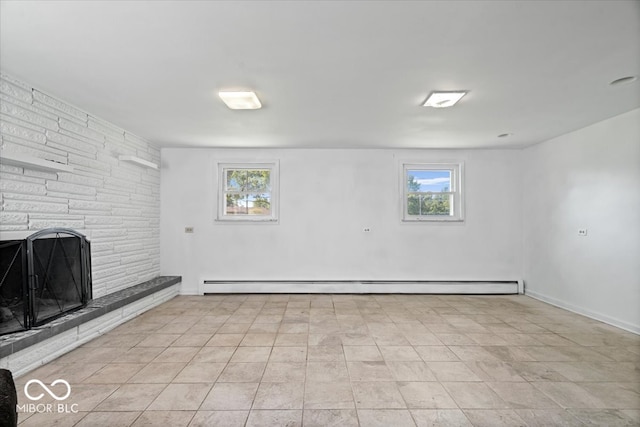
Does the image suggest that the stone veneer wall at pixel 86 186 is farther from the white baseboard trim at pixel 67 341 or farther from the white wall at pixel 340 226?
the white wall at pixel 340 226

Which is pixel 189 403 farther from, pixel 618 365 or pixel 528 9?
pixel 618 365

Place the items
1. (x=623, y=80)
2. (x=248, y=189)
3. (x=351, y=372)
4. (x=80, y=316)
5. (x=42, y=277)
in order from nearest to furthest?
(x=351, y=372) → (x=623, y=80) → (x=42, y=277) → (x=80, y=316) → (x=248, y=189)

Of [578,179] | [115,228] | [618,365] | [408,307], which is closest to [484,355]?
[618,365]

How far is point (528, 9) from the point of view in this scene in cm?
176

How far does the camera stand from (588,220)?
12.9ft

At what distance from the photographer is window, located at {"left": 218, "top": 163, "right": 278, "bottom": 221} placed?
5.26m

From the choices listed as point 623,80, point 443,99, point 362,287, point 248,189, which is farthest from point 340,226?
point 623,80

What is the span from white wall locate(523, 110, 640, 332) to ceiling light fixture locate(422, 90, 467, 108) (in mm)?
2136

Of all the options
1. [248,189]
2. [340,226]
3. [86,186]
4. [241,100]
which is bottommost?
[340,226]

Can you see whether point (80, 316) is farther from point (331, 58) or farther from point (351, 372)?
point (331, 58)

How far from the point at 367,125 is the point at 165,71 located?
239 cm

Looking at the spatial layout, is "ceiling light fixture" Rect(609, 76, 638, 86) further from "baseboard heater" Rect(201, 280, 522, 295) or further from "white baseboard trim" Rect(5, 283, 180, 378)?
"white baseboard trim" Rect(5, 283, 180, 378)

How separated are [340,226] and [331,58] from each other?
327 cm

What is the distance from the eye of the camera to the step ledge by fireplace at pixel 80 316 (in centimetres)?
232
